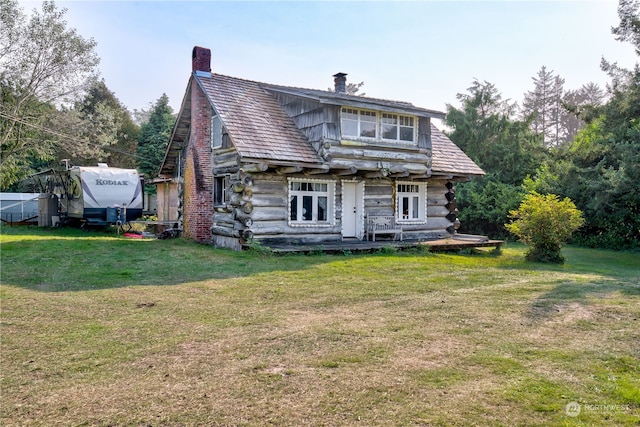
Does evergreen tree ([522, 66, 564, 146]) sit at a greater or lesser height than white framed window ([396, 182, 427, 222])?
greater

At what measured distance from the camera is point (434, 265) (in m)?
12.8

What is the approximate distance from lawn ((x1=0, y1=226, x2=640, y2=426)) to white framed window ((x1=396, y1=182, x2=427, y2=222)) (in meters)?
8.42

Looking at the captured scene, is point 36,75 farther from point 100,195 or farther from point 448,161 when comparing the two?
point 448,161

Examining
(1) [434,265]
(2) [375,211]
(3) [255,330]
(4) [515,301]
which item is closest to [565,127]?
(2) [375,211]

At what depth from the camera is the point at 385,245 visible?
1603cm

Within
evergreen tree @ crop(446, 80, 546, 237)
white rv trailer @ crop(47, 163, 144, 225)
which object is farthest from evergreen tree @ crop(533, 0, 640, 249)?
white rv trailer @ crop(47, 163, 144, 225)

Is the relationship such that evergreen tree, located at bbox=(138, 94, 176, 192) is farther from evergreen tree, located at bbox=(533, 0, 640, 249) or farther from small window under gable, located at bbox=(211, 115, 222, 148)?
evergreen tree, located at bbox=(533, 0, 640, 249)

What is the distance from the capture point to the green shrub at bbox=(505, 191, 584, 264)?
1446 cm

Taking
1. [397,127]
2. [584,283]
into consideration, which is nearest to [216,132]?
[397,127]

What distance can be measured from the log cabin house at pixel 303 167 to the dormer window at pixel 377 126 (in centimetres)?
4

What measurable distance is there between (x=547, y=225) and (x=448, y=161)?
6.10 m

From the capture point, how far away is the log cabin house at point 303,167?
50.7 feet

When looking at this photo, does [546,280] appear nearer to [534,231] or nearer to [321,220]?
[534,231]

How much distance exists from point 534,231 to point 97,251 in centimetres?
1366
